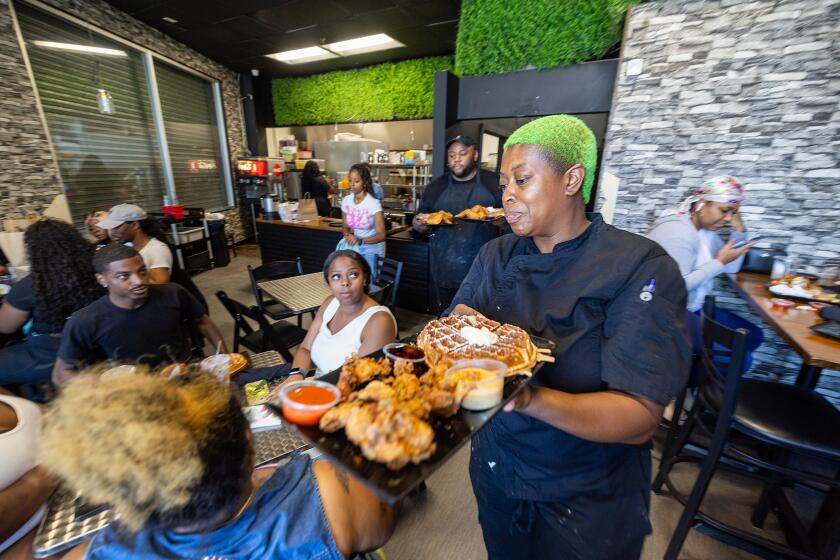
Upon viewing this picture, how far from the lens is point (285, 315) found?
128 inches

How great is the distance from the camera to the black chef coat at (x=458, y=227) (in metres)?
3.62

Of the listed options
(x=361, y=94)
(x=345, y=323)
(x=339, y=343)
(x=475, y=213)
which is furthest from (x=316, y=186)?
(x=339, y=343)

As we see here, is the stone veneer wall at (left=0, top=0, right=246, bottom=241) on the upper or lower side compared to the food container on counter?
upper

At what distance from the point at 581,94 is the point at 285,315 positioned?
3933 millimetres

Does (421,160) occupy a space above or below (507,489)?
above

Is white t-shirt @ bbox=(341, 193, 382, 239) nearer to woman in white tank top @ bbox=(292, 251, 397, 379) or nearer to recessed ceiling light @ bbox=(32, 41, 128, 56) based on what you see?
woman in white tank top @ bbox=(292, 251, 397, 379)

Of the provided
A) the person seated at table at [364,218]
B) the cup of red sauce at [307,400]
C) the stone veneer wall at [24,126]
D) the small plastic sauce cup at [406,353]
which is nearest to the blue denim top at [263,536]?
the cup of red sauce at [307,400]

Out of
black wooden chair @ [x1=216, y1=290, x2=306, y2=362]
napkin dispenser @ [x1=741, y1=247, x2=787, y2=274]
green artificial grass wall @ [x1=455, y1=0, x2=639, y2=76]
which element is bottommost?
black wooden chair @ [x1=216, y1=290, x2=306, y2=362]

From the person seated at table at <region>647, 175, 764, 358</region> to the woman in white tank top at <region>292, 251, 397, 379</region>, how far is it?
2.14 m

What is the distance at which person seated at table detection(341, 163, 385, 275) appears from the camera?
4.21 metres

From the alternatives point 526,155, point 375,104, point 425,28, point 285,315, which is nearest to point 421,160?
point 375,104

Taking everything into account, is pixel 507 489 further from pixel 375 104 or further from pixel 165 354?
pixel 375 104

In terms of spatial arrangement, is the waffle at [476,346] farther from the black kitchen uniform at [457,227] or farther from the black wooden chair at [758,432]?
the black kitchen uniform at [457,227]

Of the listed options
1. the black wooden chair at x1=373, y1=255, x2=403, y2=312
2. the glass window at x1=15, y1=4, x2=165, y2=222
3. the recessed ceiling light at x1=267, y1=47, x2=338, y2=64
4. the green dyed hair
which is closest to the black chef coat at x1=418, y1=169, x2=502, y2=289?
the black wooden chair at x1=373, y1=255, x2=403, y2=312
